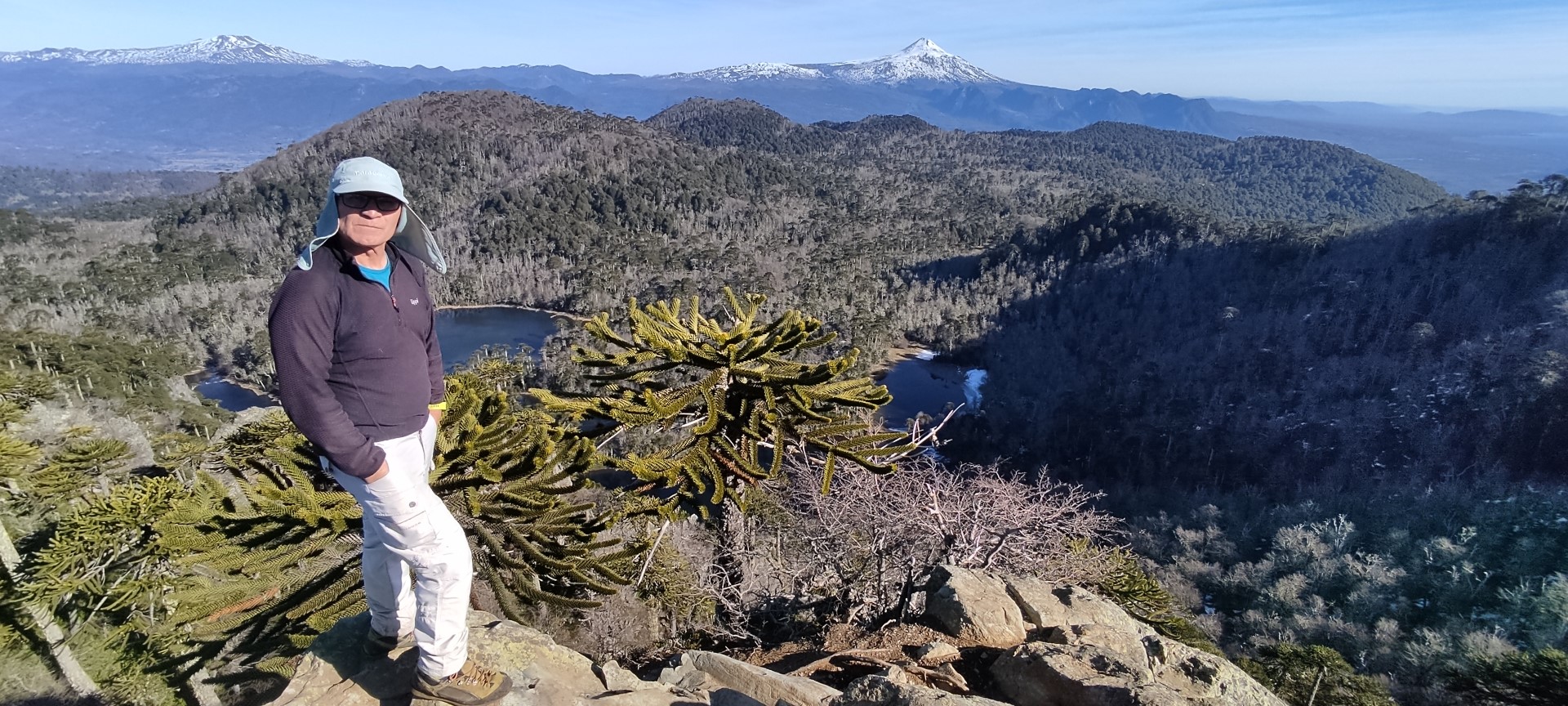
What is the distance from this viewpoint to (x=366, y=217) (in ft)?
10.7

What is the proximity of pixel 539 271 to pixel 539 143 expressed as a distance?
268 ft

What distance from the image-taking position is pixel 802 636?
275 inches

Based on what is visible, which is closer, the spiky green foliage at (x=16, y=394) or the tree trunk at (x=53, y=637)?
the tree trunk at (x=53, y=637)

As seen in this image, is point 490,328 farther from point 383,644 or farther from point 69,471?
point 383,644

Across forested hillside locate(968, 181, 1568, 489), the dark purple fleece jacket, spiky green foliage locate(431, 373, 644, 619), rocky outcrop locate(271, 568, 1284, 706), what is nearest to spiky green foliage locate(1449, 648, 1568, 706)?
rocky outcrop locate(271, 568, 1284, 706)

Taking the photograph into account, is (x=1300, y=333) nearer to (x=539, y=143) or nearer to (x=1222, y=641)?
(x=1222, y=641)

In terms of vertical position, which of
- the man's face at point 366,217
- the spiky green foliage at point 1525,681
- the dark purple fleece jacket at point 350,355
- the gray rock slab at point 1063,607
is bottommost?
the spiky green foliage at point 1525,681

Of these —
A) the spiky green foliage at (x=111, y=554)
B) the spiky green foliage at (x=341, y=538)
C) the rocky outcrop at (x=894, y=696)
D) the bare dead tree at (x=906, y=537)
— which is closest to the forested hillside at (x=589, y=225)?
the bare dead tree at (x=906, y=537)

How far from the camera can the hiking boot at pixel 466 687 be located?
12.8 feet

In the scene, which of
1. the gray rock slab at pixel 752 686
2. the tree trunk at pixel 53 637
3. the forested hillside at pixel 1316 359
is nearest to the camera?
the gray rock slab at pixel 752 686

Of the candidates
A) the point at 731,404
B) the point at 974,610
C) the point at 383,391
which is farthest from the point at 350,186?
the point at 974,610

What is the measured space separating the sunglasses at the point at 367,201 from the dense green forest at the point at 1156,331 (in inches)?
454

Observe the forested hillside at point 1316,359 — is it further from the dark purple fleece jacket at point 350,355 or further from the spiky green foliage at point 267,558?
the dark purple fleece jacket at point 350,355

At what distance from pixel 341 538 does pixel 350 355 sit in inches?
115
